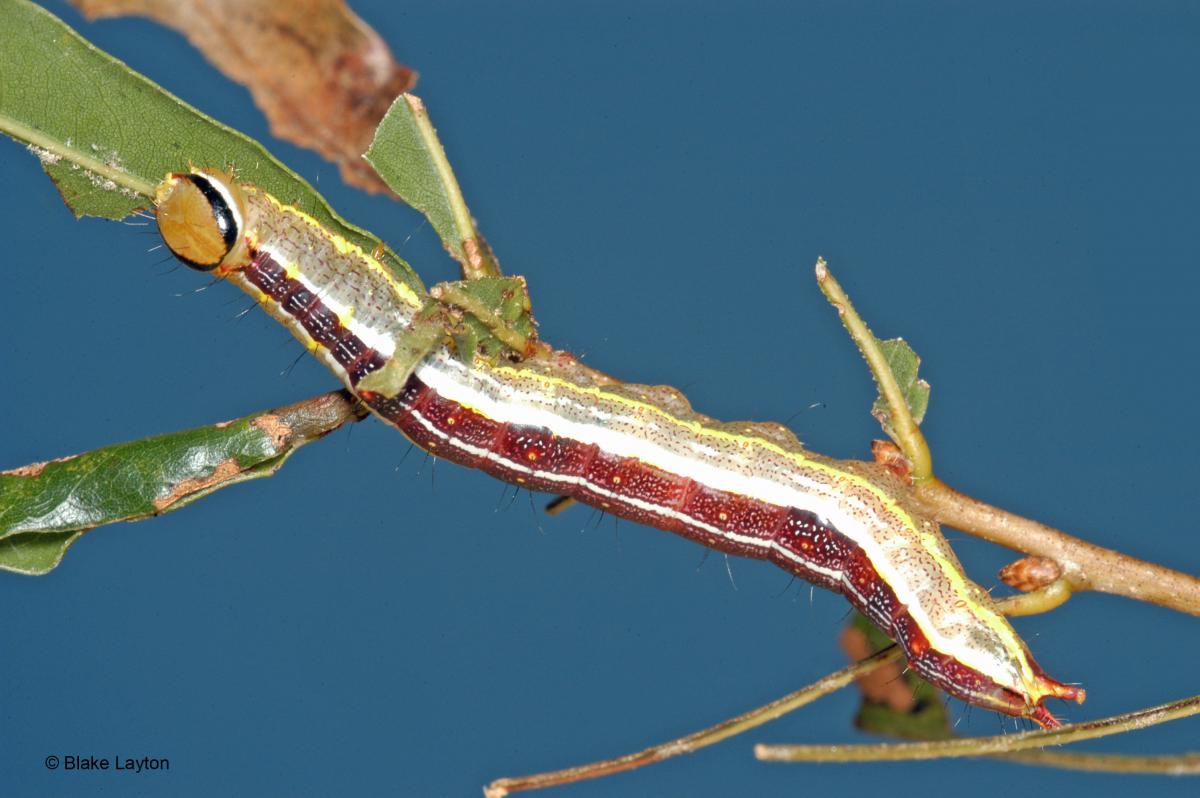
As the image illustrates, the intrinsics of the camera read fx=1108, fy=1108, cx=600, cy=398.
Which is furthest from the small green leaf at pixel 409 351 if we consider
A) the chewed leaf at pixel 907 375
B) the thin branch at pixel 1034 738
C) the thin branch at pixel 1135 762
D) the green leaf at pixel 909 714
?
the thin branch at pixel 1135 762

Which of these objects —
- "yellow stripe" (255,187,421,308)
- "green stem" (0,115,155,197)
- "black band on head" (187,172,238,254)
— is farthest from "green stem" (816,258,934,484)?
"green stem" (0,115,155,197)

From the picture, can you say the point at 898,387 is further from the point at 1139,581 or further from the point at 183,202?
the point at 183,202

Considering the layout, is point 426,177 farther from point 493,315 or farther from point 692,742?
point 692,742

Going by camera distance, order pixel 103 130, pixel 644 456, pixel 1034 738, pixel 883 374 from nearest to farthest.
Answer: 1. pixel 1034 738
2. pixel 883 374
3. pixel 103 130
4. pixel 644 456

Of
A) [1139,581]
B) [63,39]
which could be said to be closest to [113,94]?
[63,39]

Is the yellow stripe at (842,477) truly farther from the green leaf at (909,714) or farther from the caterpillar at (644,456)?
the green leaf at (909,714)

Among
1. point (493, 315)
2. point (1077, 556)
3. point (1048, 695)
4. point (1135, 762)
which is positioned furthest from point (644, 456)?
point (1135, 762)
